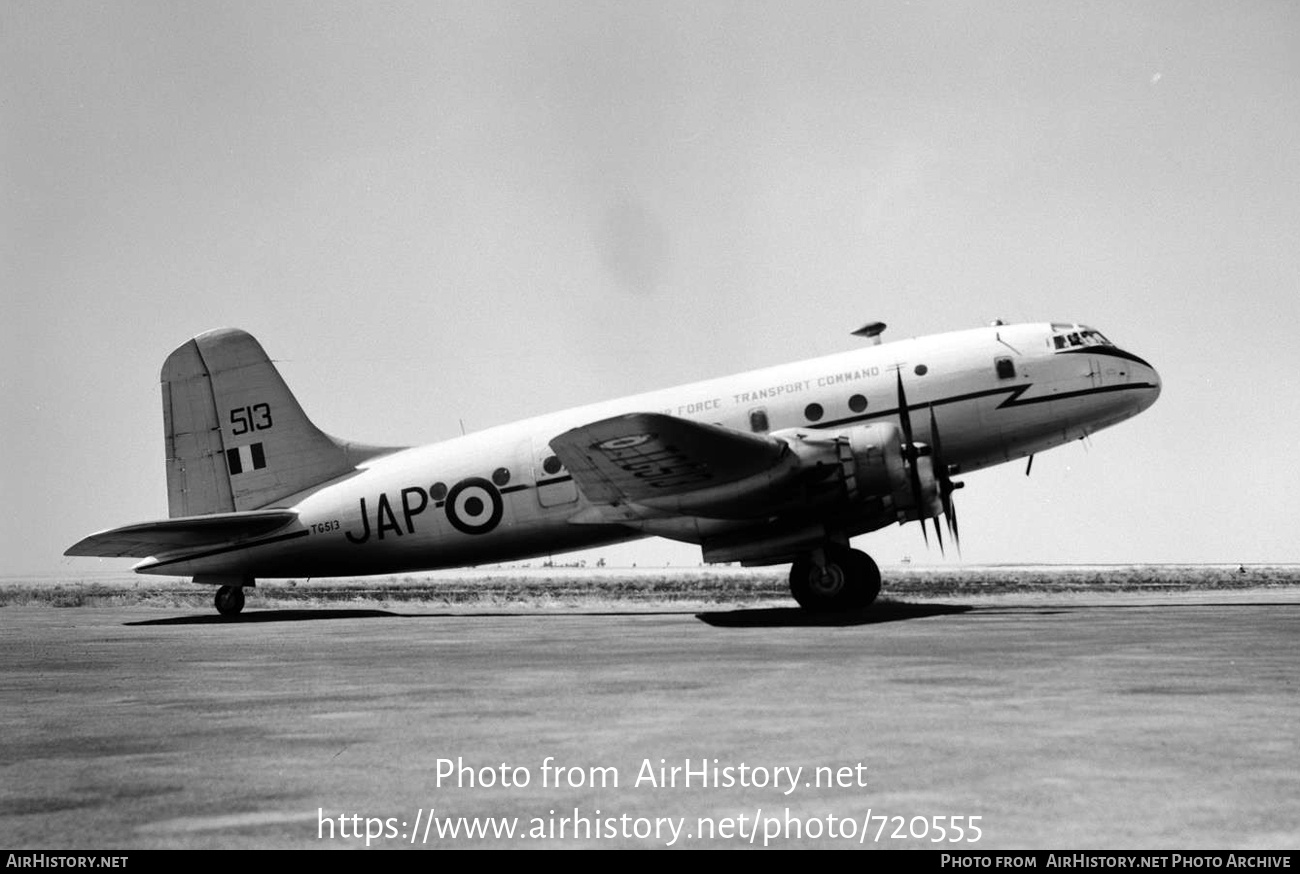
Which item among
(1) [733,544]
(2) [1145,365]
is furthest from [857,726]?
(2) [1145,365]

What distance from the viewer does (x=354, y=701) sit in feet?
28.9

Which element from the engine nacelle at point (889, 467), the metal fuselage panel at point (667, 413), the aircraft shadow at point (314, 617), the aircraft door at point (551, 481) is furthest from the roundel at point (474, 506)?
the engine nacelle at point (889, 467)

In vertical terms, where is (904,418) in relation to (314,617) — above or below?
above

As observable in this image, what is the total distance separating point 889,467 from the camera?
60.5 ft

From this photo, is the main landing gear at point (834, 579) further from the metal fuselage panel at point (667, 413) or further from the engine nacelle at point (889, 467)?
the metal fuselage panel at point (667, 413)

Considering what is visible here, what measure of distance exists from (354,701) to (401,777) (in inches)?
136

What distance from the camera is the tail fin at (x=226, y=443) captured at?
80.0ft

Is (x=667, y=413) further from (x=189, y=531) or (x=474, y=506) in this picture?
(x=189, y=531)

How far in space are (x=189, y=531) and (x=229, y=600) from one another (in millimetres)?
2201

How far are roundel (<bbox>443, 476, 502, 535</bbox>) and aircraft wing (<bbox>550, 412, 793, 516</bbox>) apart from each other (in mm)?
2832

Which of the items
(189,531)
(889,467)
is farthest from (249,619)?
(889,467)

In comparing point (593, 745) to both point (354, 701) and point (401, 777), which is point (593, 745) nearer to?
point (401, 777)

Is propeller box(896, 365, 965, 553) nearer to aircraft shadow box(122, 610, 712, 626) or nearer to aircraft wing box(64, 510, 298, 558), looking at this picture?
aircraft shadow box(122, 610, 712, 626)

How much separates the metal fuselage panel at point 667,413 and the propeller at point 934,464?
0.53 meters
